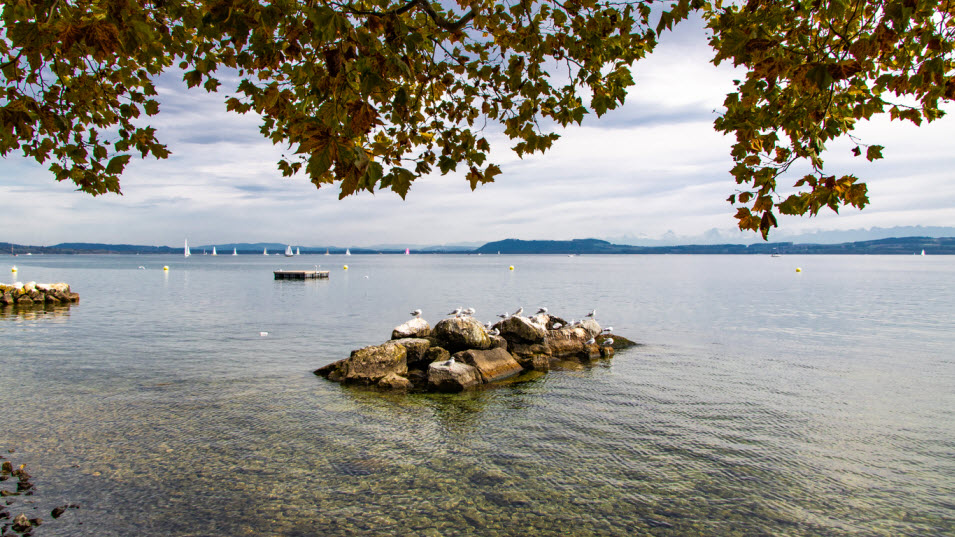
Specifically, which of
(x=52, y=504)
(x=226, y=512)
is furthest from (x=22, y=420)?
(x=226, y=512)

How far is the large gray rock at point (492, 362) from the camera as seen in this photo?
19797 mm

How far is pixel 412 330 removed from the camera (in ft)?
74.8

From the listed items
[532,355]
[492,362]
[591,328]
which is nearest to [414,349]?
[492,362]

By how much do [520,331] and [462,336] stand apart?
3739 mm

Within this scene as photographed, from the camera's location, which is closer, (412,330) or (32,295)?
(412,330)

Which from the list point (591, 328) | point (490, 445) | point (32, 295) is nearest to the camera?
point (490, 445)

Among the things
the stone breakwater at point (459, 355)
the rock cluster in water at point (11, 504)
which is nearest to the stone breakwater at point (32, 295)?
the stone breakwater at point (459, 355)

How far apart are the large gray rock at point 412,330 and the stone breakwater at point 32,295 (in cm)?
4220

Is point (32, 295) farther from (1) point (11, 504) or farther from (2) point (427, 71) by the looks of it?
(2) point (427, 71)

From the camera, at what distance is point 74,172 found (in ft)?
27.1

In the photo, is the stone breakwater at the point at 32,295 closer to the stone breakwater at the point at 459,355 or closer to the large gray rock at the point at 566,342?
the stone breakwater at the point at 459,355

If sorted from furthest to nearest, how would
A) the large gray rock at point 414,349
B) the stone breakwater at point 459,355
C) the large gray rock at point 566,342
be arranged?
1. the large gray rock at point 566,342
2. the large gray rock at point 414,349
3. the stone breakwater at point 459,355

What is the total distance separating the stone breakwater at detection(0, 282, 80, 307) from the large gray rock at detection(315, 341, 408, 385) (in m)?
42.2

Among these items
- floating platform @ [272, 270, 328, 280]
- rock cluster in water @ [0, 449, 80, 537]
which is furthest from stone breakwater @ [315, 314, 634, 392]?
floating platform @ [272, 270, 328, 280]
